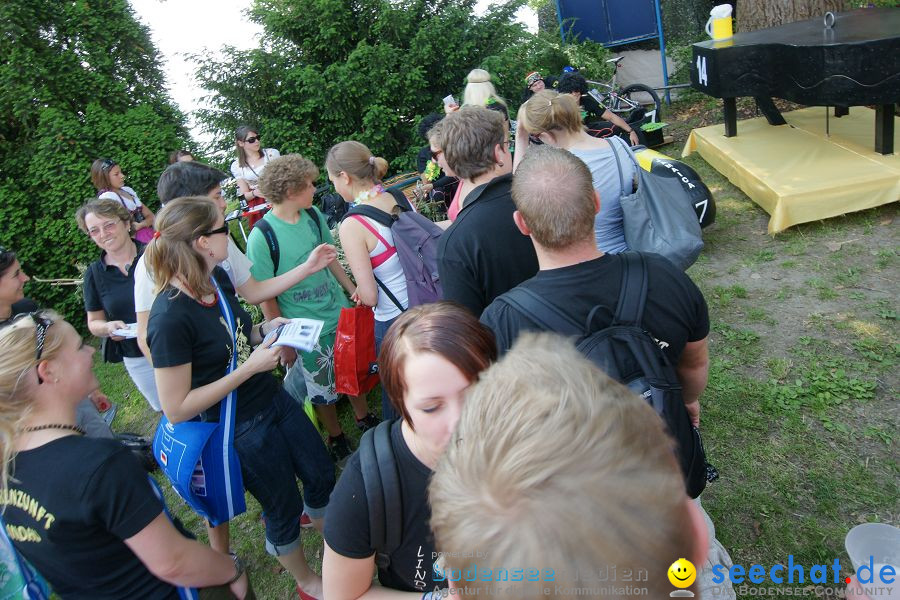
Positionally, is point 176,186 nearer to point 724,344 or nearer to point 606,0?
point 724,344

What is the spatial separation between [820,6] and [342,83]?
6627 millimetres

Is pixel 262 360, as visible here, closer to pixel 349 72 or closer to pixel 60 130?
pixel 349 72

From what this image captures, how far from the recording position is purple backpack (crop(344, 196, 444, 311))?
9.63ft

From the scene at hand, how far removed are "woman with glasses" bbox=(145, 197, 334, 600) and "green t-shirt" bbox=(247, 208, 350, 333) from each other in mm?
577

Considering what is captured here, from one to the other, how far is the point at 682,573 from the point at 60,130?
820 cm

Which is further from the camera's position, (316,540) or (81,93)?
(81,93)

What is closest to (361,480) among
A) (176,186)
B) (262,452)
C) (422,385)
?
(422,385)

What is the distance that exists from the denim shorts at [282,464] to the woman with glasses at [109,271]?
147 cm

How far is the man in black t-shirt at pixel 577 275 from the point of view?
1694 millimetres

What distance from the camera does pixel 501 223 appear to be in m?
2.37

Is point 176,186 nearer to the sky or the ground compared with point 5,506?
nearer to the sky

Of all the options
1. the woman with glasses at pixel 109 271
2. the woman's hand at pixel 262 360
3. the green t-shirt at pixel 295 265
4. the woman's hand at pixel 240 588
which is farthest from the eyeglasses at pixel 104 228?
the woman's hand at pixel 240 588

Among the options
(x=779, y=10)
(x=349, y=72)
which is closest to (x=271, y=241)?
(x=349, y=72)

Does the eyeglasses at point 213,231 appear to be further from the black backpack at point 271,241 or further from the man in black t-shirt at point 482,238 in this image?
the man in black t-shirt at point 482,238
